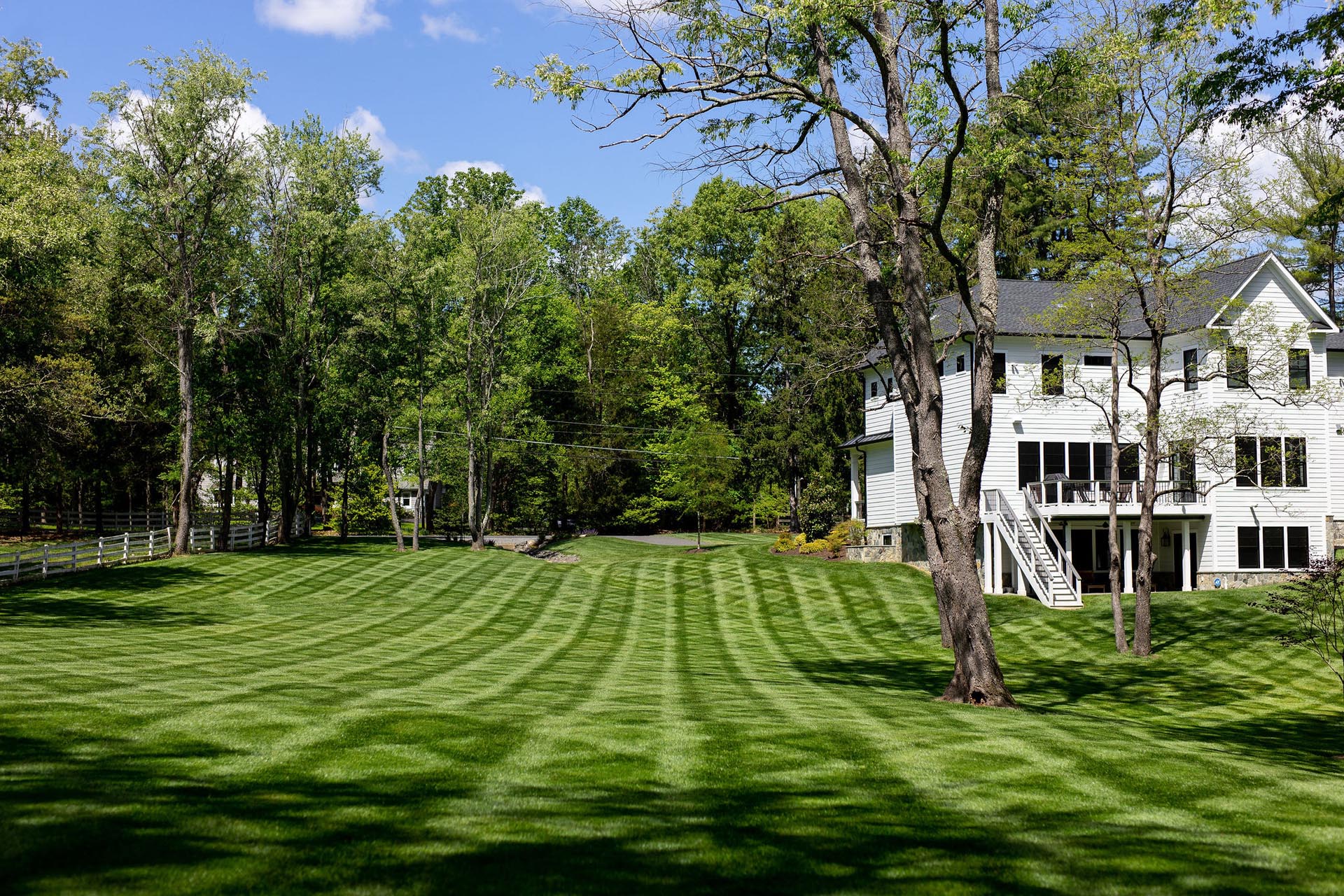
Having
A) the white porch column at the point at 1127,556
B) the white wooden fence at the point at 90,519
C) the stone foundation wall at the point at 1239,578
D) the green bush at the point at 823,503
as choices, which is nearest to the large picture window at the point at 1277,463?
the stone foundation wall at the point at 1239,578

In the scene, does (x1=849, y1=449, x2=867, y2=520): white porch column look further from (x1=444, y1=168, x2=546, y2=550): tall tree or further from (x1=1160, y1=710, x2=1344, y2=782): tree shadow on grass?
(x1=1160, y1=710, x2=1344, y2=782): tree shadow on grass

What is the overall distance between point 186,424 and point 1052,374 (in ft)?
98.7

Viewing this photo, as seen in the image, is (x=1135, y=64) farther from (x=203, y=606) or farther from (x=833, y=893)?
(x=203, y=606)

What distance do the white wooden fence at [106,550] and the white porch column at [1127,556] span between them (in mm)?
34687

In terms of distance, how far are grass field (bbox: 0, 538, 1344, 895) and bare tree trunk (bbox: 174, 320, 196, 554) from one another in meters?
15.2

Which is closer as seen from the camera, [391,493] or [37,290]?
[37,290]

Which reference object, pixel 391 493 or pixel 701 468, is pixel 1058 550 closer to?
pixel 701 468

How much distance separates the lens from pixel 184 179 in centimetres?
3312

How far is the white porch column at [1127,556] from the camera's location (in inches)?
1272

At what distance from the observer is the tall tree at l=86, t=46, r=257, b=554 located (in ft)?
106

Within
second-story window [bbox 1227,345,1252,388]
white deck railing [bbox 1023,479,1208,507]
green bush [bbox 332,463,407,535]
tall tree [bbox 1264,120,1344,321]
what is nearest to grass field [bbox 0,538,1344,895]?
second-story window [bbox 1227,345,1252,388]

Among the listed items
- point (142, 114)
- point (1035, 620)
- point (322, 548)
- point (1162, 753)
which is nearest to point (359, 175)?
point (142, 114)

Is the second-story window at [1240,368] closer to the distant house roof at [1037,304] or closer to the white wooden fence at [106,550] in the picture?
the distant house roof at [1037,304]

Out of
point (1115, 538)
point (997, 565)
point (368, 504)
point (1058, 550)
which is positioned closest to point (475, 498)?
point (368, 504)
